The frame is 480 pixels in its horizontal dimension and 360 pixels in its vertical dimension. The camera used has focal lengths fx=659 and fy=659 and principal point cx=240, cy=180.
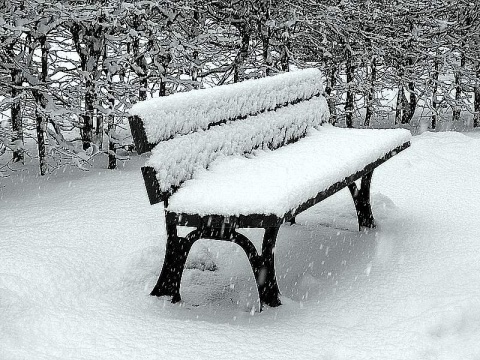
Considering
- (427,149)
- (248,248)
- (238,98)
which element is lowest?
(427,149)

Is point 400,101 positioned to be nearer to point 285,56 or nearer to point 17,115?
point 285,56

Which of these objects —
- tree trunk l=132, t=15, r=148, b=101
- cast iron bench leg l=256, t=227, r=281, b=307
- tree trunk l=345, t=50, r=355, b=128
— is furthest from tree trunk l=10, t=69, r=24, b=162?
tree trunk l=345, t=50, r=355, b=128

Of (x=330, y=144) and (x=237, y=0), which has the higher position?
(x=237, y=0)

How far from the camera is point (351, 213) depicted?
18.1ft

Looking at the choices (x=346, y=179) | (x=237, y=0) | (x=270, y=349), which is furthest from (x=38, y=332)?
(x=237, y=0)

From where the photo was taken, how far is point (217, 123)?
13.5 ft

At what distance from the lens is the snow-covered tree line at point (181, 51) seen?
251 inches

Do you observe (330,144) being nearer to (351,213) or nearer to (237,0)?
(351,213)

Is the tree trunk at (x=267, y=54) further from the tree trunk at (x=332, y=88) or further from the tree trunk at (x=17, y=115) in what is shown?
the tree trunk at (x=17, y=115)

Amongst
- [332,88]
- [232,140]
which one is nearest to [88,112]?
[232,140]

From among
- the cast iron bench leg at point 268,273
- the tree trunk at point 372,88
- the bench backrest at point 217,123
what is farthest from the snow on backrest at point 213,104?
the tree trunk at point 372,88

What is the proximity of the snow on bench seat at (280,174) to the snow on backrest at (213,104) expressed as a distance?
294 millimetres

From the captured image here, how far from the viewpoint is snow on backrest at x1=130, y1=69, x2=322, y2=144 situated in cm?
345

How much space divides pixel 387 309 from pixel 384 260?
0.82 meters
